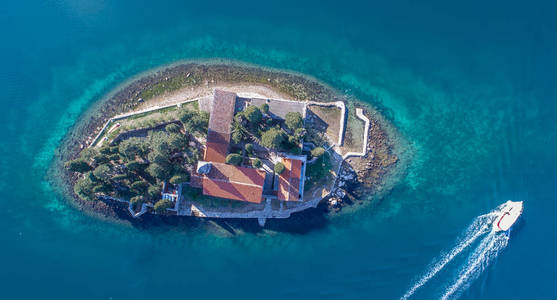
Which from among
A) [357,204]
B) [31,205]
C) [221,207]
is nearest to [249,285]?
[221,207]

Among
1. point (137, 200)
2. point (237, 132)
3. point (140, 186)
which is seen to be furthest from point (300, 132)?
point (137, 200)

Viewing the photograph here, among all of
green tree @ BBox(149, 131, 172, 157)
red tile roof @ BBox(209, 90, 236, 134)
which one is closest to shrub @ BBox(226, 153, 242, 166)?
red tile roof @ BBox(209, 90, 236, 134)

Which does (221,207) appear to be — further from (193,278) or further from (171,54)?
(171,54)

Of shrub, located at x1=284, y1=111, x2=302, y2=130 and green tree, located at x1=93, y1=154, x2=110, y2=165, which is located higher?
shrub, located at x1=284, y1=111, x2=302, y2=130

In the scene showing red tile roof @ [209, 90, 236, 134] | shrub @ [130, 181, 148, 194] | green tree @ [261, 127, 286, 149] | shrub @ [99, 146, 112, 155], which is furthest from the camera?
shrub @ [130, 181, 148, 194]

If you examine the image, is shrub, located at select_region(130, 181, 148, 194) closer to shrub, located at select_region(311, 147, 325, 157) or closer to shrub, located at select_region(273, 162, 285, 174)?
shrub, located at select_region(273, 162, 285, 174)

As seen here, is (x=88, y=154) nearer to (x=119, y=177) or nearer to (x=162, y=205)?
(x=119, y=177)
